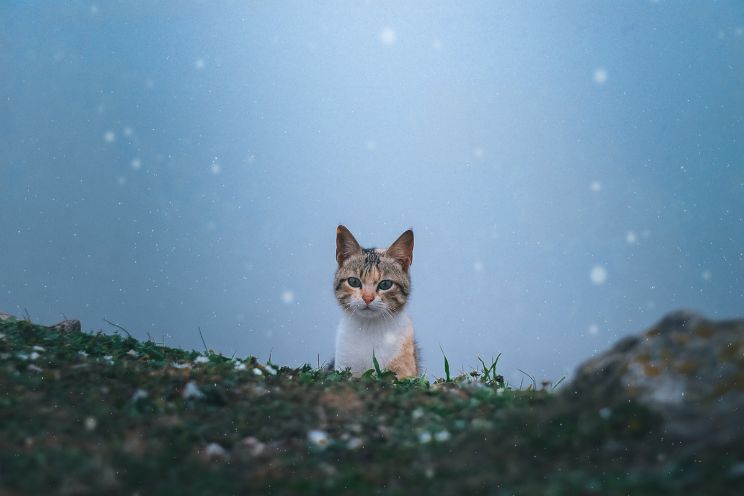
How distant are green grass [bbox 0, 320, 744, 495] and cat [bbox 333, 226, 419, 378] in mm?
1307

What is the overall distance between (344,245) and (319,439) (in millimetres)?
4211

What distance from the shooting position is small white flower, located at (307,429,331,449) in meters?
5.24

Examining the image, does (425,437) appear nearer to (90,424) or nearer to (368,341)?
(90,424)

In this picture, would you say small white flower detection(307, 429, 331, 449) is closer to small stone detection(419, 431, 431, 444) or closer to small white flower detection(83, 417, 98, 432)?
small stone detection(419, 431, 431, 444)

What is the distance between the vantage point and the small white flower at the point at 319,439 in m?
5.24

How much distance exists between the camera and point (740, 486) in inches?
147

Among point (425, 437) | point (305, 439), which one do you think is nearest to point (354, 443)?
point (305, 439)

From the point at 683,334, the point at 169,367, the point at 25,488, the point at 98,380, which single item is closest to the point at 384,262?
the point at 169,367

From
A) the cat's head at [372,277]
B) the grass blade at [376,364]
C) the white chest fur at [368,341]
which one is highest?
the cat's head at [372,277]

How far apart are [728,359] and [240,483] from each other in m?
3.37

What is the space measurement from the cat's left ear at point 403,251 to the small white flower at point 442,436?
4.03 metres

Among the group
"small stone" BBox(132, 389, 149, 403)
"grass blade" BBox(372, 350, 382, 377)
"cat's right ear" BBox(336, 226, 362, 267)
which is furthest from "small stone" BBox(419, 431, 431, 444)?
"cat's right ear" BBox(336, 226, 362, 267)

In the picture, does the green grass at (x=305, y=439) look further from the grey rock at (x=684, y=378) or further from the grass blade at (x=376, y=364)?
the grass blade at (x=376, y=364)

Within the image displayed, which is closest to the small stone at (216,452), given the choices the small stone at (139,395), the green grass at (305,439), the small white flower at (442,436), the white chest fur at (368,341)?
the green grass at (305,439)
